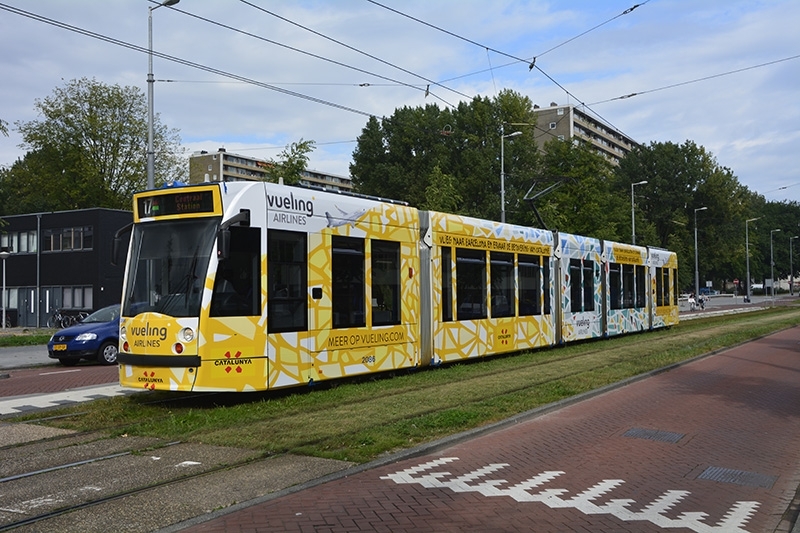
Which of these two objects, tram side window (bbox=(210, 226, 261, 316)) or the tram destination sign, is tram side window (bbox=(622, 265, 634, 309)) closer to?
tram side window (bbox=(210, 226, 261, 316))

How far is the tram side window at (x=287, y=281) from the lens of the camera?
11.1m

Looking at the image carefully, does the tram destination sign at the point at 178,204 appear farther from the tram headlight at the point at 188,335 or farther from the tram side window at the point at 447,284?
the tram side window at the point at 447,284

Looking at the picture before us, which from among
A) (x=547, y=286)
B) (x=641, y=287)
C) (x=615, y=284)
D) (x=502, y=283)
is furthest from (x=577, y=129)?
(x=502, y=283)

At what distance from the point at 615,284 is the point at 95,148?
4129 centimetres

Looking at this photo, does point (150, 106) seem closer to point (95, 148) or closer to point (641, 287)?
point (641, 287)

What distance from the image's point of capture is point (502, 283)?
56.7ft

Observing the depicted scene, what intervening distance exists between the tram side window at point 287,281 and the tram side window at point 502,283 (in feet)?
20.7

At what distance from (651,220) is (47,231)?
175 ft

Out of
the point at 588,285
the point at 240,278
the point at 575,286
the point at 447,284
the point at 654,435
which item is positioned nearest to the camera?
the point at 654,435

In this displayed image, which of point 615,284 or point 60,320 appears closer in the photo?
point 615,284

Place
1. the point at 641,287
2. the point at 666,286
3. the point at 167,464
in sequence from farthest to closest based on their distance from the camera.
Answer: the point at 666,286
the point at 641,287
the point at 167,464

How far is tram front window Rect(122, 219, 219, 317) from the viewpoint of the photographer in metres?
10.4

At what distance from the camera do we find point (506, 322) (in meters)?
17.5

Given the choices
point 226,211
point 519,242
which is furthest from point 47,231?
point 226,211
